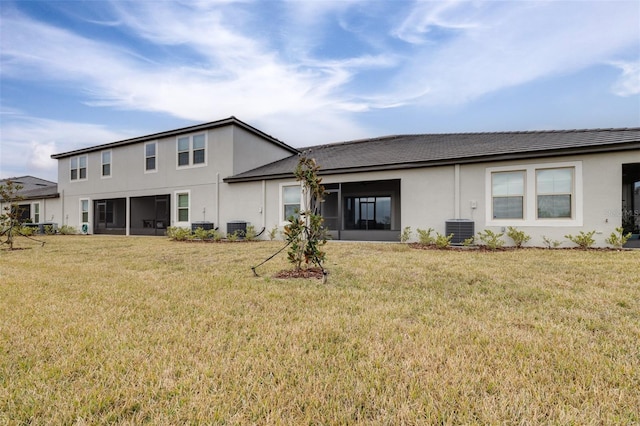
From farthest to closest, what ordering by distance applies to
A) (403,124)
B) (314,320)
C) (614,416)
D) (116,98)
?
(403,124) < (116,98) < (314,320) < (614,416)

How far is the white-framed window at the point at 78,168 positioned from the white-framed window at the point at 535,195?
2365cm

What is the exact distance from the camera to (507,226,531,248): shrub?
30.1ft

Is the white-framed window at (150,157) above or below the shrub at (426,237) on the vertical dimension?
above

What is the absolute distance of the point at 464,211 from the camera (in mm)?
10156

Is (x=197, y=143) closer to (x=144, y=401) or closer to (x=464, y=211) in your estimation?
Answer: (x=464, y=211)

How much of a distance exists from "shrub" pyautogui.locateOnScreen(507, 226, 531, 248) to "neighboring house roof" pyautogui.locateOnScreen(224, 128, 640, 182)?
7.86 ft

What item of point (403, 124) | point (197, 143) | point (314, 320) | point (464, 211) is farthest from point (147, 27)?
point (403, 124)

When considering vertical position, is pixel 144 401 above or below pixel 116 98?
below

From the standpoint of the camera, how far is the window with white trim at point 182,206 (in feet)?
51.8

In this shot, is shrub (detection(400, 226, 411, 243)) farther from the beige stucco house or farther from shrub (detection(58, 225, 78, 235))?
shrub (detection(58, 225, 78, 235))

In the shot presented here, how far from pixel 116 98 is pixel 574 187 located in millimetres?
19601

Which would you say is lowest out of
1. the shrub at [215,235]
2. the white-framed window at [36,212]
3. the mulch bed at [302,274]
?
the mulch bed at [302,274]

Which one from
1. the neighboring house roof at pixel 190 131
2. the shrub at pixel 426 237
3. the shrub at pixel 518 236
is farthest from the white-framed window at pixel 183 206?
the shrub at pixel 518 236

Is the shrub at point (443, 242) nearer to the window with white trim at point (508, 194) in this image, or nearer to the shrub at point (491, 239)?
the shrub at point (491, 239)
